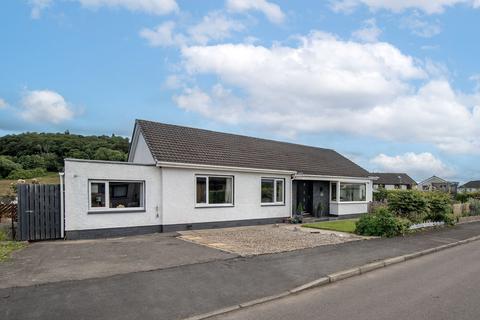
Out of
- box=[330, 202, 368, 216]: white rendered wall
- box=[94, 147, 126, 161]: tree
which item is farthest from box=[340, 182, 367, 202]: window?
box=[94, 147, 126, 161]: tree

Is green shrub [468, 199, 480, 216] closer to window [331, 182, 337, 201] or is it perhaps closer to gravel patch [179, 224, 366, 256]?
window [331, 182, 337, 201]

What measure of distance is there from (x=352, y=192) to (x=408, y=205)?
327 inches

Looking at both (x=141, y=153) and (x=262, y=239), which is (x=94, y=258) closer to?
(x=262, y=239)

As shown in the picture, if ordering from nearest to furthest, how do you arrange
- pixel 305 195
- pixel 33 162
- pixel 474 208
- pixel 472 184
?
1. pixel 305 195
2. pixel 474 208
3. pixel 33 162
4. pixel 472 184

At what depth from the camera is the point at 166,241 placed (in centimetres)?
1378

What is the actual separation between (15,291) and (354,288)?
253 inches

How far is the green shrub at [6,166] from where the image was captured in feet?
159

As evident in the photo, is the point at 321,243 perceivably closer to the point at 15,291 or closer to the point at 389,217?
the point at 389,217

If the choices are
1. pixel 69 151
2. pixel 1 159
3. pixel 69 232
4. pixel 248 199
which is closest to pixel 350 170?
pixel 248 199

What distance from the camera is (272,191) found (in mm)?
21484

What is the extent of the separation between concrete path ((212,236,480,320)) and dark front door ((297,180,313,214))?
13.6 meters

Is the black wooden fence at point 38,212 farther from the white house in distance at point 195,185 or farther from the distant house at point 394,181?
the distant house at point 394,181

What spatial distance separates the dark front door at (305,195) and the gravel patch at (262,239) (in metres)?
5.61

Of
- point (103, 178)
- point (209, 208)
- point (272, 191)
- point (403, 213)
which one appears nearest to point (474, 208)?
point (403, 213)
